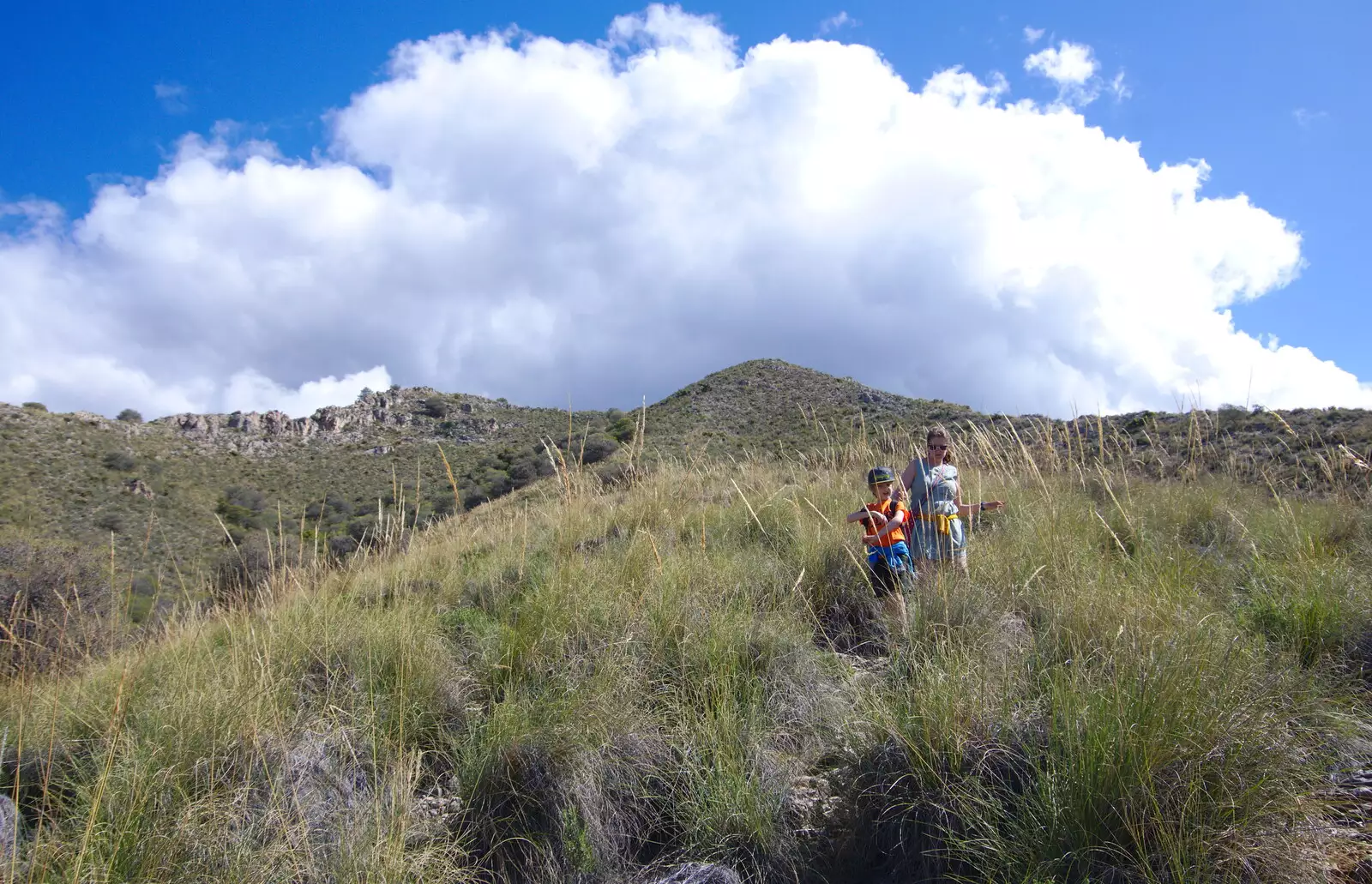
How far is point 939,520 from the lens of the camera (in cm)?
434

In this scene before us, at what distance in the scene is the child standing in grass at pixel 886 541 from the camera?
13.5 feet

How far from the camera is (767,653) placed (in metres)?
3.44

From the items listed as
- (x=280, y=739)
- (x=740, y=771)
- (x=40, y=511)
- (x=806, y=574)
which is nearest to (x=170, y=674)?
(x=280, y=739)

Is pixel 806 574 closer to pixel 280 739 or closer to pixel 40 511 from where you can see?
pixel 280 739

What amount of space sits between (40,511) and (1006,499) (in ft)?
110

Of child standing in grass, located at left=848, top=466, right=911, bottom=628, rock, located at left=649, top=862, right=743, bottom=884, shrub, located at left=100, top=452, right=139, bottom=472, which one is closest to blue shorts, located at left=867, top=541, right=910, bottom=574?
child standing in grass, located at left=848, top=466, right=911, bottom=628

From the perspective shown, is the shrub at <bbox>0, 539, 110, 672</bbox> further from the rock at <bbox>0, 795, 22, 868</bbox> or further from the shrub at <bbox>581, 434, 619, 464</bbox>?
the shrub at <bbox>581, 434, 619, 464</bbox>

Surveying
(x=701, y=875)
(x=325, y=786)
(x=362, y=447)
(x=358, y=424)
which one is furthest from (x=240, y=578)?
(x=358, y=424)

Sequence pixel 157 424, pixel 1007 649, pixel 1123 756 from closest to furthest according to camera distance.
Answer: pixel 1123 756 < pixel 1007 649 < pixel 157 424

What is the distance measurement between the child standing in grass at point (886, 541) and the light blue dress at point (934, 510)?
4.0 inches

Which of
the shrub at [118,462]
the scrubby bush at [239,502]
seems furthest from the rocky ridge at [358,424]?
the scrubby bush at [239,502]

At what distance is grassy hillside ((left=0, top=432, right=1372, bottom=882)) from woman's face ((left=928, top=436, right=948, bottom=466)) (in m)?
0.69

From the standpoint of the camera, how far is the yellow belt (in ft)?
14.1

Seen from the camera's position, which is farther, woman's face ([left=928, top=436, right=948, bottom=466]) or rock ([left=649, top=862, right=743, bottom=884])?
woman's face ([left=928, top=436, right=948, bottom=466])
